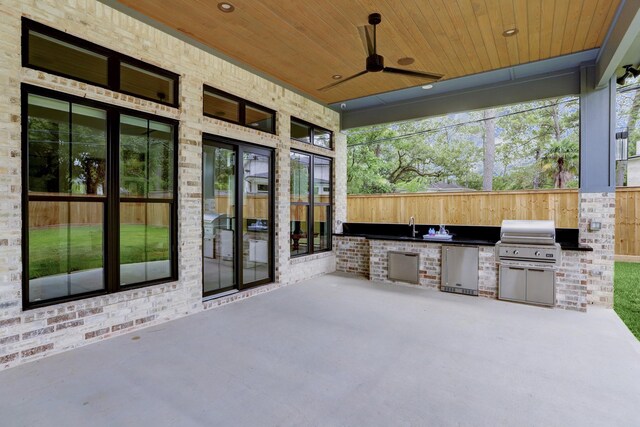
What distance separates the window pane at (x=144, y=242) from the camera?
3617mm

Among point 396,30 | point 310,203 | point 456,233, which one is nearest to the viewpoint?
point 396,30

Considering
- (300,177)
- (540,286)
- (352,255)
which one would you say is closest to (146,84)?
(300,177)

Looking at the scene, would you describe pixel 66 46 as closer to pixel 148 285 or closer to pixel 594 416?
pixel 148 285

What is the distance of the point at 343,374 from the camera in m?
2.67

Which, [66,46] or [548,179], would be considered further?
[548,179]

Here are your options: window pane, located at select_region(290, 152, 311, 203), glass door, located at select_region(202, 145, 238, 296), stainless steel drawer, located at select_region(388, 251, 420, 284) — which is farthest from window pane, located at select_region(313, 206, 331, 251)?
glass door, located at select_region(202, 145, 238, 296)

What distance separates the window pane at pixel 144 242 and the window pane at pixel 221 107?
1.50 m

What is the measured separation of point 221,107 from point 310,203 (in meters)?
2.55

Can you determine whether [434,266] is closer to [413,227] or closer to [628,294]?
[413,227]

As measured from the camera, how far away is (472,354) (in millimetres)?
3049

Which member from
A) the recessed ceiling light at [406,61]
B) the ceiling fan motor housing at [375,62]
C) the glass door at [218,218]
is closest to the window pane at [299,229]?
the glass door at [218,218]

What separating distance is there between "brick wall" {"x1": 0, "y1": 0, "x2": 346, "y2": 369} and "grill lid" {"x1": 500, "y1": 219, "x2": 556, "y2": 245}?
362 centimetres

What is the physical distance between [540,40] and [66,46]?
5213mm

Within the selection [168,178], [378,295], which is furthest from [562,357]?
[168,178]
